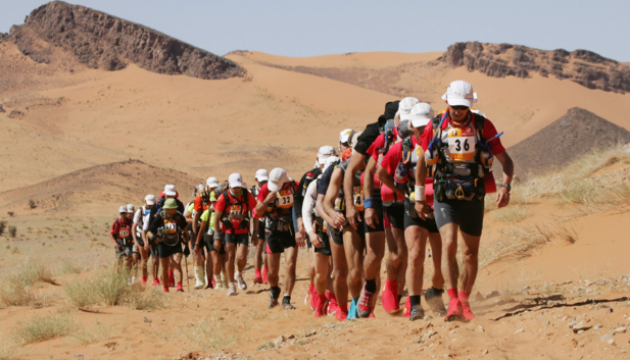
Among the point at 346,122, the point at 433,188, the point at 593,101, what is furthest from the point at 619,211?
the point at 593,101

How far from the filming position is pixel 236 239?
441 inches

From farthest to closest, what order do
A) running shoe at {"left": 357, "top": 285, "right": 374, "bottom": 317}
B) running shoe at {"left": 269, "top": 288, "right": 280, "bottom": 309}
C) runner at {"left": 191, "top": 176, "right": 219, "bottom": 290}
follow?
runner at {"left": 191, "top": 176, "right": 219, "bottom": 290}, running shoe at {"left": 269, "top": 288, "right": 280, "bottom": 309}, running shoe at {"left": 357, "top": 285, "right": 374, "bottom": 317}

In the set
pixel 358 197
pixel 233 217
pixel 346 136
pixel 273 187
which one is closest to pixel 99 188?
pixel 233 217

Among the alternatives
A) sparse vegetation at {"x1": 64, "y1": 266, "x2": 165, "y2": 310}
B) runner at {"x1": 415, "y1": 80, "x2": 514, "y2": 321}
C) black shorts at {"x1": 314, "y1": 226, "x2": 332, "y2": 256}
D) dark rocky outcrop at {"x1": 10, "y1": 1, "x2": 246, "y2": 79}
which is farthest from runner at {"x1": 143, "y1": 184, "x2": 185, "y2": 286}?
dark rocky outcrop at {"x1": 10, "y1": 1, "x2": 246, "y2": 79}

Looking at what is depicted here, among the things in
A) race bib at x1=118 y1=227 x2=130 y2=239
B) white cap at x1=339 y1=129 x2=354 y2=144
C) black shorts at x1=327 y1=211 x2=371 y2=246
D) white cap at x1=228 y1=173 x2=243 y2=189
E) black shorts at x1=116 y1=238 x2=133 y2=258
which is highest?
white cap at x1=339 y1=129 x2=354 y2=144

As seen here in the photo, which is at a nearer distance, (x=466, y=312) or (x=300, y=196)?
(x=466, y=312)

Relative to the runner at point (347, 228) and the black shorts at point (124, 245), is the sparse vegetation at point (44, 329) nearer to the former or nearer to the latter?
the runner at point (347, 228)

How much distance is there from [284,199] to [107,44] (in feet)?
283

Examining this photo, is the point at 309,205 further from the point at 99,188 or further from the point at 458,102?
the point at 99,188

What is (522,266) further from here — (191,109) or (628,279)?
(191,109)

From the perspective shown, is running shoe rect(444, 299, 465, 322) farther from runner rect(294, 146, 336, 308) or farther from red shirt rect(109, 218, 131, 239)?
red shirt rect(109, 218, 131, 239)

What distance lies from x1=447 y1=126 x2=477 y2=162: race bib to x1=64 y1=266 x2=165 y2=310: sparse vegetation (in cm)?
653

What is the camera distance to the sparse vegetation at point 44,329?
8133 millimetres

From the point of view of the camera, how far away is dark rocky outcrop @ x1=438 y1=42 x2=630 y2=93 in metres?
92.8
